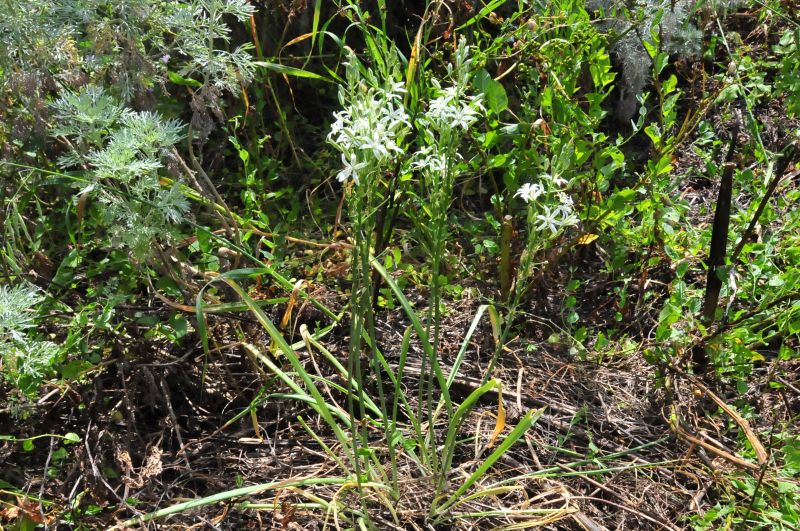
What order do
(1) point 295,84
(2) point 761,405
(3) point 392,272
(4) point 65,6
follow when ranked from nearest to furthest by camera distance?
(4) point 65,6 → (2) point 761,405 → (3) point 392,272 → (1) point 295,84

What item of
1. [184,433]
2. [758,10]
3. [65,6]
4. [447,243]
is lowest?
[184,433]

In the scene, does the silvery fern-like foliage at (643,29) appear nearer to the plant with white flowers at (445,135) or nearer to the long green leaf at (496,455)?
the plant with white flowers at (445,135)

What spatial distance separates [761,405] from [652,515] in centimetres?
58

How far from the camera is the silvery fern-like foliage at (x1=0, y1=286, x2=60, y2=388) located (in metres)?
1.80

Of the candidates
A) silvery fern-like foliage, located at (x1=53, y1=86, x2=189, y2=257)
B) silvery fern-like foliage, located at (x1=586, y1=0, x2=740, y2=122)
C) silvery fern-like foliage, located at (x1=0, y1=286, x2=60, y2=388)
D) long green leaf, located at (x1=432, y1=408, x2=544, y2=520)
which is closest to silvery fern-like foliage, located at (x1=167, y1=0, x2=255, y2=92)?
silvery fern-like foliage, located at (x1=53, y1=86, x2=189, y2=257)

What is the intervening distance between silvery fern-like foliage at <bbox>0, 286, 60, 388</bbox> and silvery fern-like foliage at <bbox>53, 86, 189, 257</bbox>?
0.28 meters

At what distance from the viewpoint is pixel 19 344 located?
1.89 meters

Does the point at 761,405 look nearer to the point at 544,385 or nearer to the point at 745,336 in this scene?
the point at 745,336

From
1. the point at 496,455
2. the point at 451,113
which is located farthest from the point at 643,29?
the point at 496,455

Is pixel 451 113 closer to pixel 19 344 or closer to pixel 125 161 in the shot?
pixel 125 161

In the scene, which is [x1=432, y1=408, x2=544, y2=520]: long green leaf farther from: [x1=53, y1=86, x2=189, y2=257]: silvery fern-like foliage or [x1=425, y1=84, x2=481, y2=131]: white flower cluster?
A: [x1=53, y1=86, x2=189, y2=257]: silvery fern-like foliage

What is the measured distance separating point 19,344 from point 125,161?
0.53 metres

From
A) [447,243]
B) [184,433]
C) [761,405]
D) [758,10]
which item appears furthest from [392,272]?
[758,10]

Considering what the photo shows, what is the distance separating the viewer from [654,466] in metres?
1.97
